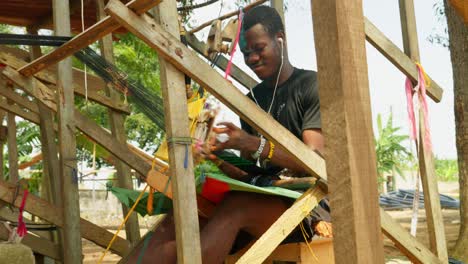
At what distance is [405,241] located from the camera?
263 centimetres

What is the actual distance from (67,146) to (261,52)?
1.27 meters

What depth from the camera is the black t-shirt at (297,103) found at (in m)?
2.86

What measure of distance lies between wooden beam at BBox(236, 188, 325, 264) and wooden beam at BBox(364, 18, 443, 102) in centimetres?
77

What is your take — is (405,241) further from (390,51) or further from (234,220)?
(390,51)

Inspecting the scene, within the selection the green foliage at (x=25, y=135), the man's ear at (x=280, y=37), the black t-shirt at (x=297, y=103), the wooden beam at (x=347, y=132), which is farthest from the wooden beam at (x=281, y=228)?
the green foliage at (x=25, y=135)

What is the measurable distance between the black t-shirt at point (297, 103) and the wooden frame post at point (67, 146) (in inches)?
45.9

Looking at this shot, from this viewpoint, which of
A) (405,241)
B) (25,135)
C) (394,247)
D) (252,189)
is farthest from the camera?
(25,135)

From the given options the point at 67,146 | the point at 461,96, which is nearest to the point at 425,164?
the point at 67,146

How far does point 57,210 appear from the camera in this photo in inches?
154

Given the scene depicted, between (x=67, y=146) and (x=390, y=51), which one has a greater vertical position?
(x=390, y=51)

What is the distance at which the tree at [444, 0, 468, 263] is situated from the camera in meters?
6.88

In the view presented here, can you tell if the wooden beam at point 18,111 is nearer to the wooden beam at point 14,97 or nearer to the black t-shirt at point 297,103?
the wooden beam at point 14,97

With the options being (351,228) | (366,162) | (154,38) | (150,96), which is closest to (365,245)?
(351,228)

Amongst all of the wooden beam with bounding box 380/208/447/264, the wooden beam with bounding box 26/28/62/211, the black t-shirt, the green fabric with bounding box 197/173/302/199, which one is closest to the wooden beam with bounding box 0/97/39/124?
the wooden beam with bounding box 26/28/62/211
